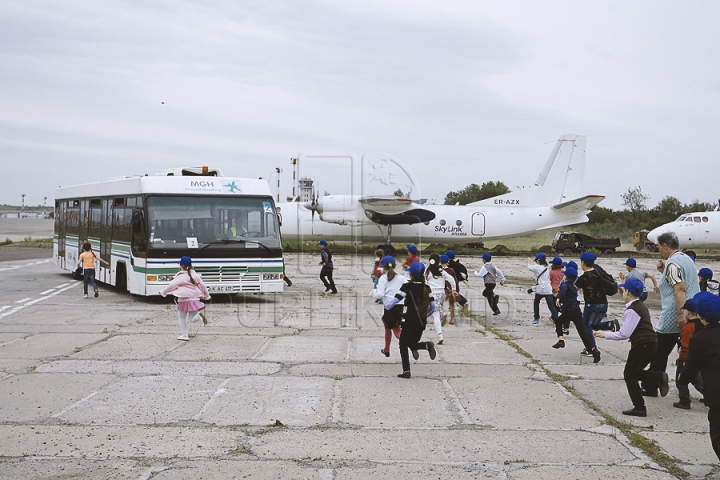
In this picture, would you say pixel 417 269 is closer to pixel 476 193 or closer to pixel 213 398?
pixel 213 398

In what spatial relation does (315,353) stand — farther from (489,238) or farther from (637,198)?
(637,198)

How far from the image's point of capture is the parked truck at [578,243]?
42.7m

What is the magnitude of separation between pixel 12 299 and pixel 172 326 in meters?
6.48

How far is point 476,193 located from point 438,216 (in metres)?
44.9

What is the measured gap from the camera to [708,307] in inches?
216

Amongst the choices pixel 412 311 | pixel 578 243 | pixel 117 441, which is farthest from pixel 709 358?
pixel 578 243

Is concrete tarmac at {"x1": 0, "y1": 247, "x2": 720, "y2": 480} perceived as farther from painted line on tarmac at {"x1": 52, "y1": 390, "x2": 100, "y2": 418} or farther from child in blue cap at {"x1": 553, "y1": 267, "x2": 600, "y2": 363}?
child in blue cap at {"x1": 553, "y1": 267, "x2": 600, "y2": 363}

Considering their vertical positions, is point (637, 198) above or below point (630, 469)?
above

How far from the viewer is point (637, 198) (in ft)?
259

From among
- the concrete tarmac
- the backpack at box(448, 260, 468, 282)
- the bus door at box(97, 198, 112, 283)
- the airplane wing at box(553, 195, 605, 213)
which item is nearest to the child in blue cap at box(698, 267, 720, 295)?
the concrete tarmac

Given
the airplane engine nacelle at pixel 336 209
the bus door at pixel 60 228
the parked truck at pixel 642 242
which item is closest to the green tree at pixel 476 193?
the parked truck at pixel 642 242

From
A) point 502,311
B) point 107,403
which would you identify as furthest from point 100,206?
Answer: point 107,403

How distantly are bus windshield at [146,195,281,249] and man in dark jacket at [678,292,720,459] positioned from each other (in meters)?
12.0

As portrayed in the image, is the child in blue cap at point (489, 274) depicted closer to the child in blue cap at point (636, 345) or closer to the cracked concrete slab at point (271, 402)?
the cracked concrete slab at point (271, 402)
